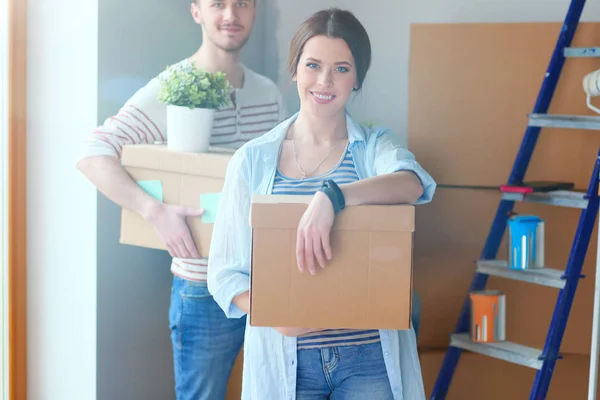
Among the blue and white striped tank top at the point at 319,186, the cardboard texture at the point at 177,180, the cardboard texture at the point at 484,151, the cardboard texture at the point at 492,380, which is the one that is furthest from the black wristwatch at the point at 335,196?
the cardboard texture at the point at 492,380

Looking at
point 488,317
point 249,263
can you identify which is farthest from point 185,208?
point 488,317

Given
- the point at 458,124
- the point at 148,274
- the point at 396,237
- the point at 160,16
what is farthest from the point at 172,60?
the point at 396,237

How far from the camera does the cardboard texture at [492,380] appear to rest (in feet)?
9.05

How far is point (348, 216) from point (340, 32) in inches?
17.1

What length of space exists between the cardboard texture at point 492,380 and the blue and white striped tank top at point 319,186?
1394 mm

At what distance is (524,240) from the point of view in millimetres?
2480

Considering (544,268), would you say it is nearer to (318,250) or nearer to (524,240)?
(524,240)

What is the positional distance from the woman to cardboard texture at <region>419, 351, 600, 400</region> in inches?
51.0

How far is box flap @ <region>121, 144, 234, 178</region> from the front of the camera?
1887mm

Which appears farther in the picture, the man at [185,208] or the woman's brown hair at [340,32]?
the man at [185,208]

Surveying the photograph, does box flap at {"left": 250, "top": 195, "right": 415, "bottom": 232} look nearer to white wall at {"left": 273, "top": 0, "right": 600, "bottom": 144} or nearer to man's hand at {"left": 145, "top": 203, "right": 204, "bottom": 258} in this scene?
man's hand at {"left": 145, "top": 203, "right": 204, "bottom": 258}

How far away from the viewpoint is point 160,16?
2498 millimetres

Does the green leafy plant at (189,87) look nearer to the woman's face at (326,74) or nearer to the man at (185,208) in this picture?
the man at (185,208)

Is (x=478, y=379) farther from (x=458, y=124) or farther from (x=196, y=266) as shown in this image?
(x=196, y=266)
